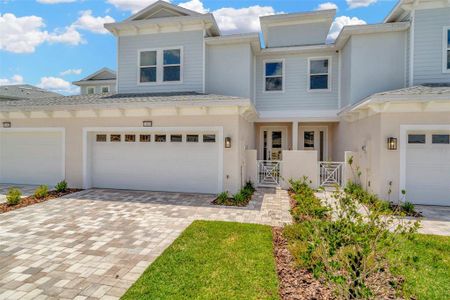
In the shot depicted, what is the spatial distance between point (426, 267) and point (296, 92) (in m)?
9.66

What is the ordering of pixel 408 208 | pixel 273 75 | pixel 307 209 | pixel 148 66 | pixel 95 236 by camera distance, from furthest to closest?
pixel 273 75
pixel 148 66
pixel 408 208
pixel 307 209
pixel 95 236

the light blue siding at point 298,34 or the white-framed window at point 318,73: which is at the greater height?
the light blue siding at point 298,34

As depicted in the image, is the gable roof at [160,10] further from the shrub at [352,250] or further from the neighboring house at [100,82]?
the neighboring house at [100,82]

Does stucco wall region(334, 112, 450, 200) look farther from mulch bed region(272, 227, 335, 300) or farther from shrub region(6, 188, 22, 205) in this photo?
shrub region(6, 188, 22, 205)

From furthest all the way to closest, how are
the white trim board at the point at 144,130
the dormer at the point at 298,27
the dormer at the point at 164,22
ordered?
the dormer at the point at 298,27 < the dormer at the point at 164,22 < the white trim board at the point at 144,130

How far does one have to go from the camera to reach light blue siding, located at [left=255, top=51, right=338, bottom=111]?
39.3 feet

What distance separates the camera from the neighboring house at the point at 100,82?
23.1 meters

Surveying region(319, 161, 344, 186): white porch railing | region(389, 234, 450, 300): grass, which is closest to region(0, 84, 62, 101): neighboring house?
region(319, 161, 344, 186): white porch railing

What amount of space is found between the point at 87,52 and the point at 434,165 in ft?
61.2

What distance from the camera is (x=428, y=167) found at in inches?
301

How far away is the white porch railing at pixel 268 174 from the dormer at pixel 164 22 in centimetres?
688

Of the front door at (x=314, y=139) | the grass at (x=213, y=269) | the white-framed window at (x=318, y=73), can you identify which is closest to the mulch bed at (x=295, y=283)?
the grass at (x=213, y=269)

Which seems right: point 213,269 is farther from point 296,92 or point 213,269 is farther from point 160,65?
point 296,92

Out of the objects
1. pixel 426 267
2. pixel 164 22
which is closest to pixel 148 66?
pixel 164 22
